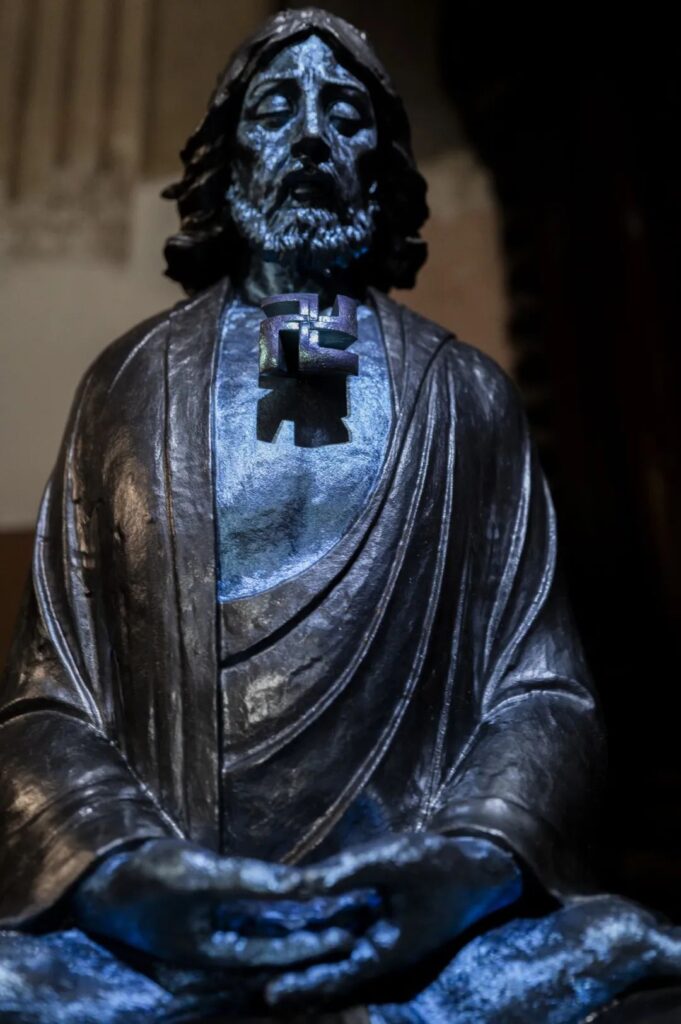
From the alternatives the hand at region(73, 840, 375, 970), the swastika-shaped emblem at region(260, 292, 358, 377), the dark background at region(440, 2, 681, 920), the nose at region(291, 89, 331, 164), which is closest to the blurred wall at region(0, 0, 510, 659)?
the dark background at region(440, 2, 681, 920)


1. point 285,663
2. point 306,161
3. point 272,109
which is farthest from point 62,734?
point 272,109

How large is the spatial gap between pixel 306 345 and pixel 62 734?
0.59 meters

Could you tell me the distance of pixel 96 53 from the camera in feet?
10.3

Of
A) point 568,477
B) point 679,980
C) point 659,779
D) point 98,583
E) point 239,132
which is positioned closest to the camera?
point 679,980

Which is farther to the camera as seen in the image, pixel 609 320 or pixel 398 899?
pixel 609 320

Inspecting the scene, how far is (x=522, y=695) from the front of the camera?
1.45 m

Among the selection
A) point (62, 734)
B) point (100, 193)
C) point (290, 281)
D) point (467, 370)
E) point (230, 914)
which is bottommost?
point (230, 914)

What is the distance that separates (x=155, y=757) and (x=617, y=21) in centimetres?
287

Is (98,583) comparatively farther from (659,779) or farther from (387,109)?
(659,779)

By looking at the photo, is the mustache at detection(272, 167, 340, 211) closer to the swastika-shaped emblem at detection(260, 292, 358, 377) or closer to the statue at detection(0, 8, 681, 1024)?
the statue at detection(0, 8, 681, 1024)

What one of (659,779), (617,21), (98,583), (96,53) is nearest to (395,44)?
(617,21)

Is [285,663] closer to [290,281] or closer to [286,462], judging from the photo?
[286,462]

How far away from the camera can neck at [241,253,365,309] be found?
176cm

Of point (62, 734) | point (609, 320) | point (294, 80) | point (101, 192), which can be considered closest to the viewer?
point (62, 734)
